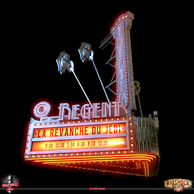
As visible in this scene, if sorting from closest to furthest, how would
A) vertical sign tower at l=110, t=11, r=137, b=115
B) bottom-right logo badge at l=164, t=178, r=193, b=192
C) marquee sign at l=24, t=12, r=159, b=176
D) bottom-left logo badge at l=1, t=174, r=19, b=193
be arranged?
marquee sign at l=24, t=12, r=159, b=176, vertical sign tower at l=110, t=11, r=137, b=115, bottom-right logo badge at l=164, t=178, r=193, b=192, bottom-left logo badge at l=1, t=174, r=19, b=193

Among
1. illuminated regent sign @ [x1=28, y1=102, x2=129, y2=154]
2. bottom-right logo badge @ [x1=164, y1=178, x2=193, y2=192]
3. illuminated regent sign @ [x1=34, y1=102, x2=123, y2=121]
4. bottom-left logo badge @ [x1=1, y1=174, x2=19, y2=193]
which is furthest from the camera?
bottom-left logo badge @ [x1=1, y1=174, x2=19, y2=193]

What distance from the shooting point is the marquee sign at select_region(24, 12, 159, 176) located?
10.7 meters

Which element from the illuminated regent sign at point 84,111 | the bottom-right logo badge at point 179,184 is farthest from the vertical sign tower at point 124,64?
the bottom-right logo badge at point 179,184

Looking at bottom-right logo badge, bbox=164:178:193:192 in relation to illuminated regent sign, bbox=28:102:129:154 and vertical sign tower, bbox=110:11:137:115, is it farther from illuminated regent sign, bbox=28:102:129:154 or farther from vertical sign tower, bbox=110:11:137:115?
illuminated regent sign, bbox=28:102:129:154

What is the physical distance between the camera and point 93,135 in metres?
11.4

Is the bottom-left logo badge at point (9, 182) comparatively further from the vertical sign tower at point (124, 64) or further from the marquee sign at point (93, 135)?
the vertical sign tower at point (124, 64)

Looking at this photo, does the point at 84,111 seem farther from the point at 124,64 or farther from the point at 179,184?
the point at 179,184

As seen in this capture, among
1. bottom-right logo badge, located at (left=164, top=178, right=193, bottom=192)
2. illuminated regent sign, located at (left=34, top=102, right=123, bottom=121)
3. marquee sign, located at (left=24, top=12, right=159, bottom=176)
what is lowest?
bottom-right logo badge, located at (left=164, top=178, right=193, bottom=192)

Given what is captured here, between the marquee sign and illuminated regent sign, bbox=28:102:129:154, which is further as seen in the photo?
illuminated regent sign, bbox=28:102:129:154

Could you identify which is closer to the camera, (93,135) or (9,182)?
(93,135)

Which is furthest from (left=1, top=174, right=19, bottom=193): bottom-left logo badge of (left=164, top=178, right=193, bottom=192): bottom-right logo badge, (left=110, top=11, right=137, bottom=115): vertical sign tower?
(left=110, top=11, right=137, bottom=115): vertical sign tower

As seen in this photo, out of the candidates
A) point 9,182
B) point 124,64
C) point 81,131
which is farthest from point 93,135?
point 9,182

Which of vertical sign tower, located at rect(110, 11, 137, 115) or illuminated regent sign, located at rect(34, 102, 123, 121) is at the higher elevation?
vertical sign tower, located at rect(110, 11, 137, 115)
